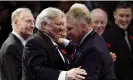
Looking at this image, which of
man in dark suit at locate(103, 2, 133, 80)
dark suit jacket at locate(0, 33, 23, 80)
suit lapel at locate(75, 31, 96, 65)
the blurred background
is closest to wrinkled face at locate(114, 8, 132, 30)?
man in dark suit at locate(103, 2, 133, 80)

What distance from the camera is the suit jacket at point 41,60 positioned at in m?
4.56

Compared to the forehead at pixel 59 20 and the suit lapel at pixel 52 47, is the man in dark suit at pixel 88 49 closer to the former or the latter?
the forehead at pixel 59 20

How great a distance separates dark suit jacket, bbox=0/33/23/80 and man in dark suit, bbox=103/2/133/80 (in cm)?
156

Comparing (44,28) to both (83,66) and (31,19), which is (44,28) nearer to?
(83,66)

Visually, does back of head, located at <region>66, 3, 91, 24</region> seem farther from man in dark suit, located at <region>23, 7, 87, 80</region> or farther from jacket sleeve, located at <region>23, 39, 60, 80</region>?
jacket sleeve, located at <region>23, 39, 60, 80</region>

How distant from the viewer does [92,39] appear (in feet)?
14.9

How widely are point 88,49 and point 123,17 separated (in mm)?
2684

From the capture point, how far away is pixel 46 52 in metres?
4.65

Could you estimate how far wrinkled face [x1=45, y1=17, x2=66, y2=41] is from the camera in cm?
471

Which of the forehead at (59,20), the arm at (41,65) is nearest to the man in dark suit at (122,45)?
the forehead at (59,20)

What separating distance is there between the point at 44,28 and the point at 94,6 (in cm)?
412

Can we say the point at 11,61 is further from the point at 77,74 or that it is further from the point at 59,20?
the point at 77,74

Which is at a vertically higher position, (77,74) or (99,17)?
(99,17)

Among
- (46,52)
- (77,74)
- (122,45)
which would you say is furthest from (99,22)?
(77,74)
